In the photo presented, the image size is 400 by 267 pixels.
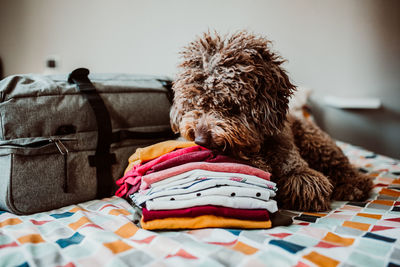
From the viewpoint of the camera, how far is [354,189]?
4.34ft

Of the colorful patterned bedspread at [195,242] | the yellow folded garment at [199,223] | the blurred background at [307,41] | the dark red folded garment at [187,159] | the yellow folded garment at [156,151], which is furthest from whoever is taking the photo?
the blurred background at [307,41]

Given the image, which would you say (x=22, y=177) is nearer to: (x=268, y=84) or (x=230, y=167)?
(x=230, y=167)

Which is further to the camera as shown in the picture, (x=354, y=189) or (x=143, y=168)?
(x=354, y=189)

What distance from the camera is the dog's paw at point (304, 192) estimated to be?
1.12m

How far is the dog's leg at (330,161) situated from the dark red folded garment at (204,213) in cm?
65

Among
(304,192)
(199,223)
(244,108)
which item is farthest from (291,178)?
(199,223)

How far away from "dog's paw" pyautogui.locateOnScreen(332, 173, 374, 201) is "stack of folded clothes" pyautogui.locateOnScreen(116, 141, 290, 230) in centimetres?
53

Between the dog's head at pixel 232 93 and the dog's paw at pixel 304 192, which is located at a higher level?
the dog's head at pixel 232 93

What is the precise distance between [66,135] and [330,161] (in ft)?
4.32

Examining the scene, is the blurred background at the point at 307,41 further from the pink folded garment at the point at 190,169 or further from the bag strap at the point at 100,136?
the pink folded garment at the point at 190,169

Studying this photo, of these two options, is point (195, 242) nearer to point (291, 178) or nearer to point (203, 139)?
point (203, 139)

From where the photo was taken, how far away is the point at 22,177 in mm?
1097

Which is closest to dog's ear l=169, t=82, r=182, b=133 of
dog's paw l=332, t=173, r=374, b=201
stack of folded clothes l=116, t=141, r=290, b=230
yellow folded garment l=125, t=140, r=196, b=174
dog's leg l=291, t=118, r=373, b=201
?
yellow folded garment l=125, t=140, r=196, b=174

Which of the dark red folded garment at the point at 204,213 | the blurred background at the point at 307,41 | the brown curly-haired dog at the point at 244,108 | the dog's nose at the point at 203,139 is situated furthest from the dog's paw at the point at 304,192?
the blurred background at the point at 307,41
